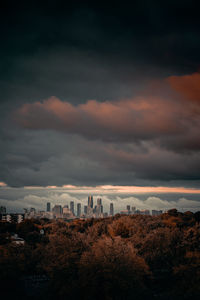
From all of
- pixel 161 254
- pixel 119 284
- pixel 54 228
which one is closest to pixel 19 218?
pixel 54 228

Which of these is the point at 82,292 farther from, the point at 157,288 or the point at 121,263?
the point at 157,288

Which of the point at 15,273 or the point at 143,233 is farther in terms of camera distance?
the point at 143,233

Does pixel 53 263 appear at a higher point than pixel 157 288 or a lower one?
higher

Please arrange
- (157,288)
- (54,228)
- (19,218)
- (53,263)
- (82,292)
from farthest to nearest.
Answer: (19,218) → (54,228) → (157,288) → (53,263) → (82,292)

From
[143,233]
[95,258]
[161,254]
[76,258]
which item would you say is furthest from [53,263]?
[143,233]

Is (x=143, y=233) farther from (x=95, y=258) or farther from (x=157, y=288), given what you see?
(x=95, y=258)

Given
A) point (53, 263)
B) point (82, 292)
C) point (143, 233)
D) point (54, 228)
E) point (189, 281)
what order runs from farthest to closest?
point (54, 228) → point (143, 233) → point (53, 263) → point (189, 281) → point (82, 292)

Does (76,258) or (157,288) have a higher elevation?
(76,258)

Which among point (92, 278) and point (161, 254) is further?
point (161, 254)

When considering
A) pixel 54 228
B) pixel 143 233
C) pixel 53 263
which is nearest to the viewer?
pixel 53 263
